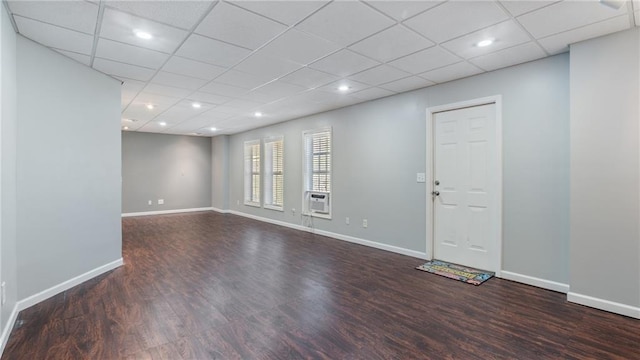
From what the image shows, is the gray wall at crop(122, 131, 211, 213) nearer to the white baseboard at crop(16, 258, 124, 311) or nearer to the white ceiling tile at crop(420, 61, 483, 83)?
the white baseboard at crop(16, 258, 124, 311)

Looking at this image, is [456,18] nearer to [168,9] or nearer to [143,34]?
[168,9]

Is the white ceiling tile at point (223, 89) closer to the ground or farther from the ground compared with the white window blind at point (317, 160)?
farther from the ground

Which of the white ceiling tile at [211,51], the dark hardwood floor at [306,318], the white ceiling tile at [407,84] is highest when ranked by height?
the white ceiling tile at [407,84]

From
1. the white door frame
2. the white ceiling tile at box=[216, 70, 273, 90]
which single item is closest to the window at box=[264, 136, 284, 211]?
the white ceiling tile at box=[216, 70, 273, 90]

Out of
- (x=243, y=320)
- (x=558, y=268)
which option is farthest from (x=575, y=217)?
(x=243, y=320)

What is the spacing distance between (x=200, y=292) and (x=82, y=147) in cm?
207

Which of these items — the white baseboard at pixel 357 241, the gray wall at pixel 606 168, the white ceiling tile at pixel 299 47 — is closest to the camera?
the gray wall at pixel 606 168

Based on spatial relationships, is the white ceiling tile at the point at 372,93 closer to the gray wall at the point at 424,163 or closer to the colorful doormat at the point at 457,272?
the gray wall at the point at 424,163

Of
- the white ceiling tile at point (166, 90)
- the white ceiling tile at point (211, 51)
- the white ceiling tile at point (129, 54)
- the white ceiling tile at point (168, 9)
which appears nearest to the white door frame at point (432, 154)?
the white ceiling tile at point (211, 51)

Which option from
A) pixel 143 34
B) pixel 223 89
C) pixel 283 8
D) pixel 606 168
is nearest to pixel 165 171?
pixel 223 89

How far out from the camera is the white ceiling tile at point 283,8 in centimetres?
210

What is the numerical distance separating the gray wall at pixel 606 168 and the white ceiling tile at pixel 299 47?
7.66ft

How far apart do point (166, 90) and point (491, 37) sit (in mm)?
4033

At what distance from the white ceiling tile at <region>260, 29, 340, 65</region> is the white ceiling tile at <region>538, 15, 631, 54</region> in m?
1.97
